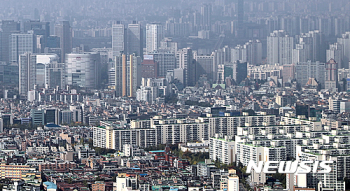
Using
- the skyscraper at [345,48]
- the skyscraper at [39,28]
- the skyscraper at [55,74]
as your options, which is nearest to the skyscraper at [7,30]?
the skyscraper at [39,28]

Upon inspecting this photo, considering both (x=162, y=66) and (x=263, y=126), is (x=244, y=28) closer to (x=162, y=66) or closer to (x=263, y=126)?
(x=162, y=66)

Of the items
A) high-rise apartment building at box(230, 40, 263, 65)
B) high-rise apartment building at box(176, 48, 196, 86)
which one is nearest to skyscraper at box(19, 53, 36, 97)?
high-rise apartment building at box(176, 48, 196, 86)

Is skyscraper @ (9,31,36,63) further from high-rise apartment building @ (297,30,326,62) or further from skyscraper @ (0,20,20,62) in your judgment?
high-rise apartment building @ (297,30,326,62)

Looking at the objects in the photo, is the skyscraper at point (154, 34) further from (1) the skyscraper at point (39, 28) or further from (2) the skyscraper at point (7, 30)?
(2) the skyscraper at point (7, 30)

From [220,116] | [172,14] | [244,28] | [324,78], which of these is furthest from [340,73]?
[220,116]

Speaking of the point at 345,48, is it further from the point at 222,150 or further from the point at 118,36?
the point at 222,150

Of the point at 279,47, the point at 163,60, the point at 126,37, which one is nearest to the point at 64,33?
the point at 126,37
